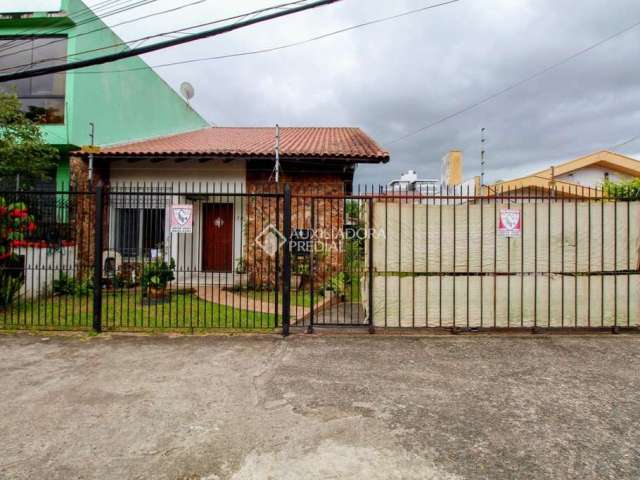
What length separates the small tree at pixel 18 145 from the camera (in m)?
8.34

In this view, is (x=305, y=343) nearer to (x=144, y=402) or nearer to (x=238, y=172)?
(x=144, y=402)

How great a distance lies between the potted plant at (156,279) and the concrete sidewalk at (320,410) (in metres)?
2.58

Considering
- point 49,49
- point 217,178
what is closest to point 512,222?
point 217,178

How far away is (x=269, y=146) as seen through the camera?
426 inches

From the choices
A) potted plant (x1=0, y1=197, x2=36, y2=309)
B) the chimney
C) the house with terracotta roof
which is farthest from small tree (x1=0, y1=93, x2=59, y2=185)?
the chimney

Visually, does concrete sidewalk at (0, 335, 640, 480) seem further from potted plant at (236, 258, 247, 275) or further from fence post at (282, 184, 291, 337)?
potted plant at (236, 258, 247, 275)

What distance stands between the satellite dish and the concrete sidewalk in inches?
511

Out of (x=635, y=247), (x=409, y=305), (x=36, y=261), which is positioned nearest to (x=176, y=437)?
(x=409, y=305)

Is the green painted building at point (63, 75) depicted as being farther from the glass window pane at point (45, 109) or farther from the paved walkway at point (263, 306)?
the paved walkway at point (263, 306)

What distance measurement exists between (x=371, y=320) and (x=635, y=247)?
13.6 ft

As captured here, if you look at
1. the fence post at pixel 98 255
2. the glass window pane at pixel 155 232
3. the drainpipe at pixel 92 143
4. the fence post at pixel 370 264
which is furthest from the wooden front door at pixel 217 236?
the fence post at pixel 370 264

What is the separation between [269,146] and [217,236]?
119 inches

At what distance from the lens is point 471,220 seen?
5590 millimetres

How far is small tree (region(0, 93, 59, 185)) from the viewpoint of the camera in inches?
328
